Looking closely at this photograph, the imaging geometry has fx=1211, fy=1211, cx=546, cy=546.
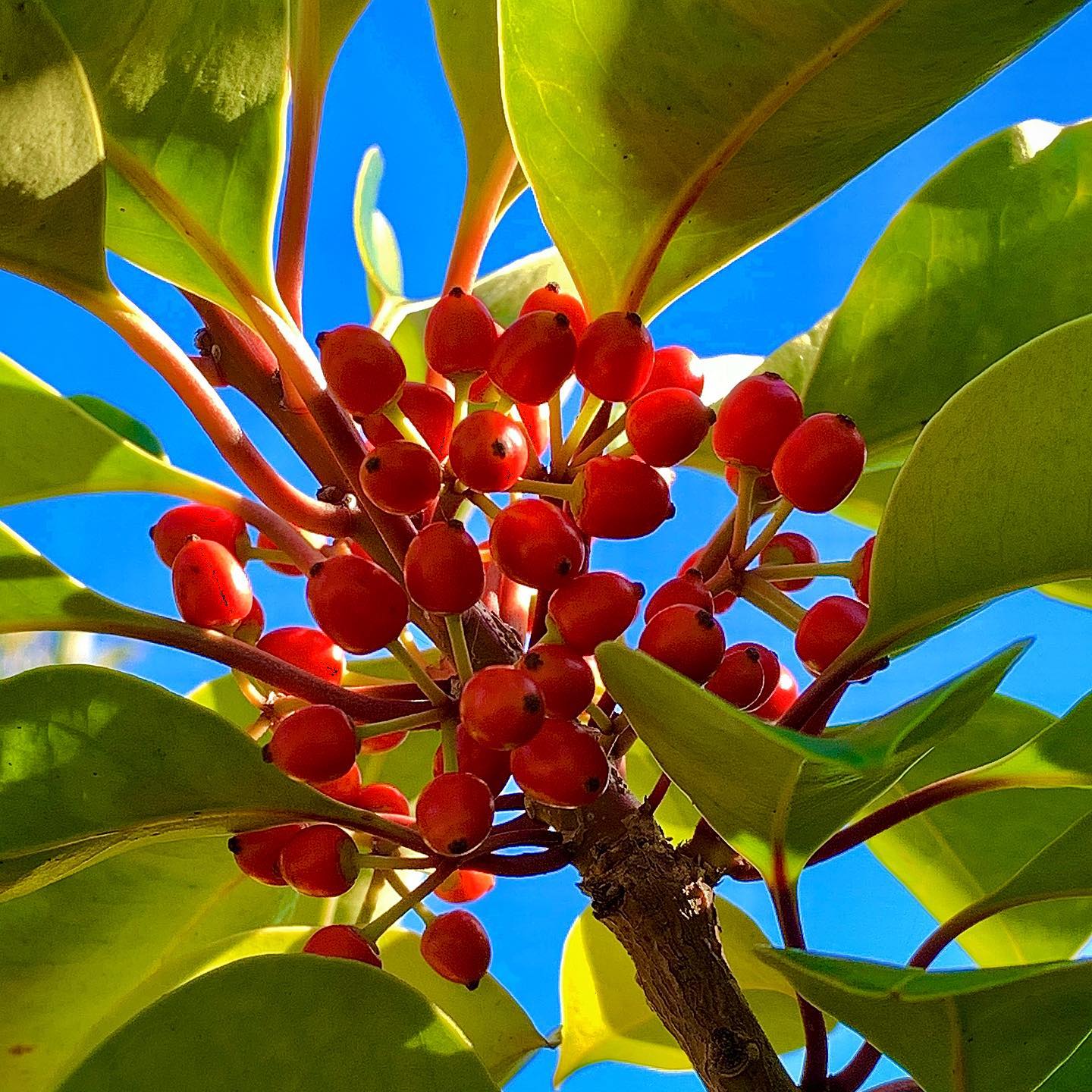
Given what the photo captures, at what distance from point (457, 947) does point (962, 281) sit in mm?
645

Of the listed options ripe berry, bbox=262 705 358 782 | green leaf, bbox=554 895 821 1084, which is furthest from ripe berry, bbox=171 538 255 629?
green leaf, bbox=554 895 821 1084

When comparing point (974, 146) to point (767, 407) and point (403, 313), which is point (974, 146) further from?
point (403, 313)

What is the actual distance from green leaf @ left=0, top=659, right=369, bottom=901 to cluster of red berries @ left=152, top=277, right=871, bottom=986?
58 millimetres

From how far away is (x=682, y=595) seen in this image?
0.78m

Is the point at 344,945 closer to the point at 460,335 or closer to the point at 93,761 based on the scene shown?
the point at 93,761

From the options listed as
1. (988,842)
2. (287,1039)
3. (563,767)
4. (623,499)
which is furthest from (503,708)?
(988,842)

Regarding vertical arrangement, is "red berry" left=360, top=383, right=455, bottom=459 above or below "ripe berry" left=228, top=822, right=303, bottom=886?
above

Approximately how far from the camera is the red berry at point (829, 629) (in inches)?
31.7

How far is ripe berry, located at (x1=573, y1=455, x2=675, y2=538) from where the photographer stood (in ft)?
2.52

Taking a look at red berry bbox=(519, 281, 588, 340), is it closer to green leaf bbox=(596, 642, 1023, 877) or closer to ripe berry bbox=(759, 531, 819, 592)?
ripe berry bbox=(759, 531, 819, 592)

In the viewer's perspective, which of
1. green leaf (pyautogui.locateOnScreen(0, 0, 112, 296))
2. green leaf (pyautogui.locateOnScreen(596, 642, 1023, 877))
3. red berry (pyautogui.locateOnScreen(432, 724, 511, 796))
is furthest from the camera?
red berry (pyautogui.locateOnScreen(432, 724, 511, 796))

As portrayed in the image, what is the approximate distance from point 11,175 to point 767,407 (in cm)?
49

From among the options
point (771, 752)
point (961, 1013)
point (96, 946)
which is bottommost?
point (961, 1013)

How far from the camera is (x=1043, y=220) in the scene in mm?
948
